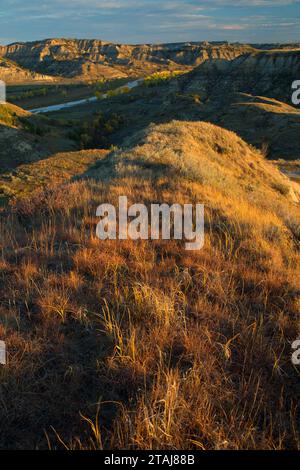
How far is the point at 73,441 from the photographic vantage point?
8.61 ft

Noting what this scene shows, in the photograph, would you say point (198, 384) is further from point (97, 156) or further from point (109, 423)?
point (97, 156)

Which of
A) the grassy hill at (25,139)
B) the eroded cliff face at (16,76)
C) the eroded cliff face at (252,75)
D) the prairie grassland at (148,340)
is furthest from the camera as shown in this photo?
the eroded cliff face at (16,76)

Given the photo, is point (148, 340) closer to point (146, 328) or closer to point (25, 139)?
point (146, 328)

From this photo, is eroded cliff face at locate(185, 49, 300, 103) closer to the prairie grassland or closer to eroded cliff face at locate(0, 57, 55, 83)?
the prairie grassland

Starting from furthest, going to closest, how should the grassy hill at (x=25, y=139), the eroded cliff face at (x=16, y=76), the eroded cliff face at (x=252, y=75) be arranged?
1. the eroded cliff face at (x=16, y=76)
2. the eroded cliff face at (x=252, y=75)
3. the grassy hill at (x=25, y=139)

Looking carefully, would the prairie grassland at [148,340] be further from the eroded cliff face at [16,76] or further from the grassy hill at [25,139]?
the eroded cliff face at [16,76]

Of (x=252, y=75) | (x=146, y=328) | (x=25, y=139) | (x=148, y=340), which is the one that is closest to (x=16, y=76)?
(x=252, y=75)

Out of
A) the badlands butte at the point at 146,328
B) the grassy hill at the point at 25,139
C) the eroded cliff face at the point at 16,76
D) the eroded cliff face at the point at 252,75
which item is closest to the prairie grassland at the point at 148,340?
the badlands butte at the point at 146,328

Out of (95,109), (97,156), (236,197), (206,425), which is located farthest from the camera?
(95,109)

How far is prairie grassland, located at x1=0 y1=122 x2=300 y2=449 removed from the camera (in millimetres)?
2680

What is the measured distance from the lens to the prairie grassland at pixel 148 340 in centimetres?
268

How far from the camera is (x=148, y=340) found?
3467 mm

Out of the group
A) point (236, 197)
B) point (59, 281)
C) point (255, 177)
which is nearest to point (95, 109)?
point (255, 177)

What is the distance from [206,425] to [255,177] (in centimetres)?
1594
